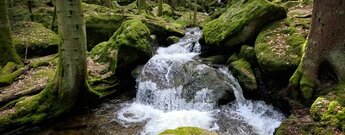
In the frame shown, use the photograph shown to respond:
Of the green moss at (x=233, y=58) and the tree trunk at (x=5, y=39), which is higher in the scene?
the tree trunk at (x=5, y=39)

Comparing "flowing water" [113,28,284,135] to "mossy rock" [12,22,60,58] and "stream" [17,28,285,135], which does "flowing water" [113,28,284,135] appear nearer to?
"stream" [17,28,285,135]

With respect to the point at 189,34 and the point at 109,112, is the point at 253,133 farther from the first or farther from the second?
the point at 189,34

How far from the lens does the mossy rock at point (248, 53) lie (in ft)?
35.2

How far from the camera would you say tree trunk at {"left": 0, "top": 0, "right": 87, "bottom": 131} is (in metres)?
7.75

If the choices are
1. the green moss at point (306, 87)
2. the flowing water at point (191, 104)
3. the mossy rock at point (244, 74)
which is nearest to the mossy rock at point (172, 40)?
the flowing water at point (191, 104)

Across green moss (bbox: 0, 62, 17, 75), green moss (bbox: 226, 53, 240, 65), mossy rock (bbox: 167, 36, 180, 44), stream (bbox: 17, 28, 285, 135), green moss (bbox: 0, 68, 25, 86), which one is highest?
mossy rock (bbox: 167, 36, 180, 44)

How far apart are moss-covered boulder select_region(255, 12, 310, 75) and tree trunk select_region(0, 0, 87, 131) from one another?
5.95 meters

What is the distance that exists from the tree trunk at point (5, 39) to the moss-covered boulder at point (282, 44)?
913 cm

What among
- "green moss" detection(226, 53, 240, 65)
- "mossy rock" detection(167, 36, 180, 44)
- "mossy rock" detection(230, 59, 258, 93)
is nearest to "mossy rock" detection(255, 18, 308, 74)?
"mossy rock" detection(230, 59, 258, 93)

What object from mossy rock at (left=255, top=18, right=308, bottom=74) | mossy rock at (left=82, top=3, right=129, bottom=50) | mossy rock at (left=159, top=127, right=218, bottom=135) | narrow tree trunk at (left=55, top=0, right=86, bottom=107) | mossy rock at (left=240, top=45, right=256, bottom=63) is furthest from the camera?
mossy rock at (left=82, top=3, right=129, bottom=50)

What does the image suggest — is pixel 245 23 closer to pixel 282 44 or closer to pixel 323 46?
pixel 282 44

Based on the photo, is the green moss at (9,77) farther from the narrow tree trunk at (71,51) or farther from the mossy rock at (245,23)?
the mossy rock at (245,23)

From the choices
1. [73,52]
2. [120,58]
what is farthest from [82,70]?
[120,58]

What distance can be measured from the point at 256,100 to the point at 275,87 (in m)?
0.83
